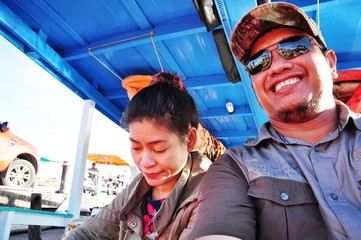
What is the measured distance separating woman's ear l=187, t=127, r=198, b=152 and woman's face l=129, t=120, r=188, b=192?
110 millimetres

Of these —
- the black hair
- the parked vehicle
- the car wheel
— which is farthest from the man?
the car wheel

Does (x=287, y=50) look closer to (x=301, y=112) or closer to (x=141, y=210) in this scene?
(x=301, y=112)

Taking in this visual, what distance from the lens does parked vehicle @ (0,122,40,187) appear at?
5.53m

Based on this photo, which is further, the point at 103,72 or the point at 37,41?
the point at 103,72

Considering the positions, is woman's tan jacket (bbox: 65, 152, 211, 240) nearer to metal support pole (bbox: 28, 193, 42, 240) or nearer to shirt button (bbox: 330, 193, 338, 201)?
shirt button (bbox: 330, 193, 338, 201)

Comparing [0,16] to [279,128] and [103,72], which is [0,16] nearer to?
[103,72]

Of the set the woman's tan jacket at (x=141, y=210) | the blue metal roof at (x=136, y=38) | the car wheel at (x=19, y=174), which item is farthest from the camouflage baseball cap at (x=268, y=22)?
the car wheel at (x=19, y=174)

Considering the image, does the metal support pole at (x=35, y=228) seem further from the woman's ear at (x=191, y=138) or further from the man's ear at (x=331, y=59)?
the man's ear at (x=331, y=59)

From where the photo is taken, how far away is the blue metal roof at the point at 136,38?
274cm

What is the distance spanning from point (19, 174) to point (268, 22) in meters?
6.03

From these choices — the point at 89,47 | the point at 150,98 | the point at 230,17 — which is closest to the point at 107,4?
the point at 89,47

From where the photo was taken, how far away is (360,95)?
188 centimetres

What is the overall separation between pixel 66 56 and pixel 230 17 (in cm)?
→ 215

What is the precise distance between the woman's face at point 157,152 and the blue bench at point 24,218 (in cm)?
222
